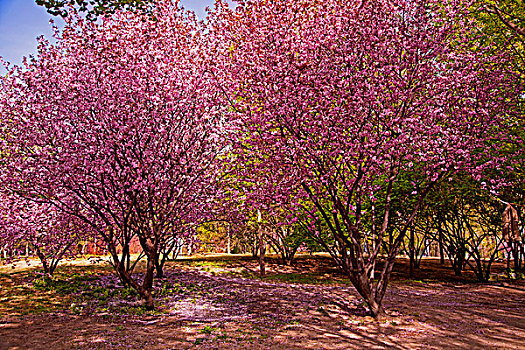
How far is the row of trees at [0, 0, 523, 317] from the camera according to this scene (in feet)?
26.9

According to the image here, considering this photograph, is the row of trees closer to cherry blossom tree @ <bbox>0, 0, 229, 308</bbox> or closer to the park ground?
cherry blossom tree @ <bbox>0, 0, 229, 308</bbox>

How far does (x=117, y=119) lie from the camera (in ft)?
28.3

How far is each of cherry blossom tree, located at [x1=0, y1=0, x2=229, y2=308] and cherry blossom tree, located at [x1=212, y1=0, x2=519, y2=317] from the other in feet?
5.21

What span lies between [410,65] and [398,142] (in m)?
2.03

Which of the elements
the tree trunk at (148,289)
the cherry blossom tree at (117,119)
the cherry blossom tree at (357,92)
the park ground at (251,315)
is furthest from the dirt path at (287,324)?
the cherry blossom tree at (117,119)

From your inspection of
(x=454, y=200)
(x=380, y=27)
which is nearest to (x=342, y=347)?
(x=380, y=27)

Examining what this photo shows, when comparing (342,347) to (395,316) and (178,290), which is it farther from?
(178,290)

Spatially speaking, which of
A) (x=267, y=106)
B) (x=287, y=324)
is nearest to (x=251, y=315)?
(x=287, y=324)

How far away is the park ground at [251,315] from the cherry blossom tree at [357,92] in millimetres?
1403

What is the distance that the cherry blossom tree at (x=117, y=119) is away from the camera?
8.58m

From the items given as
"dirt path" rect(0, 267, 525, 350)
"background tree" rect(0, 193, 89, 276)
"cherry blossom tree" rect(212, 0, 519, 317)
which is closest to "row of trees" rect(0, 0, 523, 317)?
"cherry blossom tree" rect(212, 0, 519, 317)

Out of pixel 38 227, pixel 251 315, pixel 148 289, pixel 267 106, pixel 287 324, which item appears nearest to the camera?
pixel 287 324

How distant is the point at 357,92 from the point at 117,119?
18.5 feet

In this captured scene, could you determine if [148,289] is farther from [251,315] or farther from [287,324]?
[287,324]
